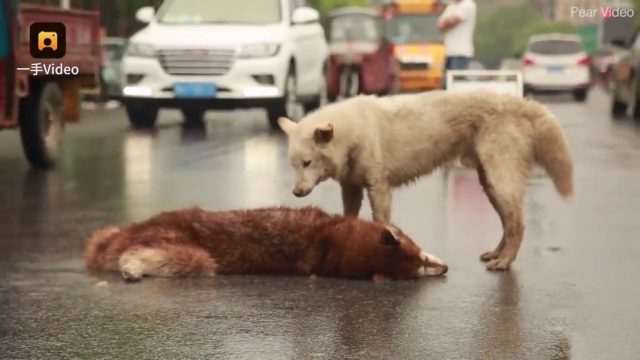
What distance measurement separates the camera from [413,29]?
31750 millimetres

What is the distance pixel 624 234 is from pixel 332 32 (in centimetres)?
2408

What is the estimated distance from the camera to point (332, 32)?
107ft

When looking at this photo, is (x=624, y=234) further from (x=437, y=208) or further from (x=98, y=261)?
(x=98, y=261)

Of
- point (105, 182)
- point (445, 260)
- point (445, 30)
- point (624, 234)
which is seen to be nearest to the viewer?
point (445, 260)

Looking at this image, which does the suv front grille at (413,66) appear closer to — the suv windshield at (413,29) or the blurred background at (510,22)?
the suv windshield at (413,29)

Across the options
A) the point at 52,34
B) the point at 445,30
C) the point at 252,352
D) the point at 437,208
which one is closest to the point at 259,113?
the point at 445,30

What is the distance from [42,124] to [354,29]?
754 inches

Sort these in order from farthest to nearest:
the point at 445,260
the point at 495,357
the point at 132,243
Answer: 1. the point at 445,260
2. the point at 132,243
3. the point at 495,357

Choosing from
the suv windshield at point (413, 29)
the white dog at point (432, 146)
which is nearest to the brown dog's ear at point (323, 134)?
the white dog at point (432, 146)

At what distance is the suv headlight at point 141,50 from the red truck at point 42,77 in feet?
10.9

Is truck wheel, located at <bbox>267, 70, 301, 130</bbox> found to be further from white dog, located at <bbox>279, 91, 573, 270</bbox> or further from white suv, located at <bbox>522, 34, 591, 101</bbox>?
white suv, located at <bbox>522, 34, 591, 101</bbox>

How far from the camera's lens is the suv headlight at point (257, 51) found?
18.7 metres

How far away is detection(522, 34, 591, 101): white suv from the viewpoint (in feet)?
124

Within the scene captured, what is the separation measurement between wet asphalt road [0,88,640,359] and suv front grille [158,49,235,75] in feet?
21.3
